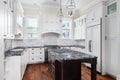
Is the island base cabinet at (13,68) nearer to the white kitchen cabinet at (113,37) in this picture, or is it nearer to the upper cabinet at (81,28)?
the white kitchen cabinet at (113,37)

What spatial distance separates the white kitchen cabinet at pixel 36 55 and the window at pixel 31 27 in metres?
0.99

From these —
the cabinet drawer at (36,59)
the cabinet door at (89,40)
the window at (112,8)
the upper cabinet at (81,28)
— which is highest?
the window at (112,8)

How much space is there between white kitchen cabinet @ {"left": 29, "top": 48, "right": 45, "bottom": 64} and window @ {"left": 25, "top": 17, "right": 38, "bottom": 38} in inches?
38.9

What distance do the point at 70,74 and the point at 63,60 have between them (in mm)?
654

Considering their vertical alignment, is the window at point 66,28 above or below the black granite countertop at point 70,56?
above

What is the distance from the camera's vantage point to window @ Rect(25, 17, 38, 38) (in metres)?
5.98

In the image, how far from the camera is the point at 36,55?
5.53 m

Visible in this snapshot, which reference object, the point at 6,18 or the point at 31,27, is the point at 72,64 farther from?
the point at 31,27

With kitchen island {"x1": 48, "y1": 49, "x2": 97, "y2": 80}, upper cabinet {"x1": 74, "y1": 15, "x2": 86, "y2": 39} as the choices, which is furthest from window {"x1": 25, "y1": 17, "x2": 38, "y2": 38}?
kitchen island {"x1": 48, "y1": 49, "x2": 97, "y2": 80}

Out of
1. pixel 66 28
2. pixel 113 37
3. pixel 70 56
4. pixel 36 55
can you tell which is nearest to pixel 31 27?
pixel 36 55

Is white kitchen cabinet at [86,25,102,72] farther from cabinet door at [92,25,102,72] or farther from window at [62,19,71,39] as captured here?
window at [62,19,71,39]

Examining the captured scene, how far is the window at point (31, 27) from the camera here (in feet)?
19.6

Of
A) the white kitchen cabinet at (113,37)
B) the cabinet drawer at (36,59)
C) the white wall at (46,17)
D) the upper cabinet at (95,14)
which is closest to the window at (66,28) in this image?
the white wall at (46,17)

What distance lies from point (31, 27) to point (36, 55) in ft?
5.56
